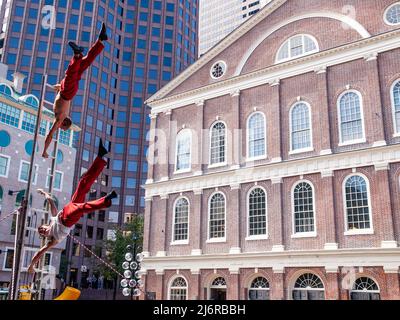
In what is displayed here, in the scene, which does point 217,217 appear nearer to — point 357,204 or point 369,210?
point 357,204

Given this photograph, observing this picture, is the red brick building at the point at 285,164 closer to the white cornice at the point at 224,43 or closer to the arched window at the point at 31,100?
the white cornice at the point at 224,43

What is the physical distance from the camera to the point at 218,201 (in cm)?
2723

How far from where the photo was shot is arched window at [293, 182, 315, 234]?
23.4 metres

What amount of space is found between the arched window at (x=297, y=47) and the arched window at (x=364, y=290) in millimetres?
12855

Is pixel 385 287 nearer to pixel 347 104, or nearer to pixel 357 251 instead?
pixel 357 251

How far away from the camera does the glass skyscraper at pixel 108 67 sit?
70625 millimetres

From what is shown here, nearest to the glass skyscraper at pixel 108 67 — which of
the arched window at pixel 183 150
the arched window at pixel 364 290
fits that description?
the arched window at pixel 183 150

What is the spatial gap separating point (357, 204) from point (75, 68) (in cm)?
1803

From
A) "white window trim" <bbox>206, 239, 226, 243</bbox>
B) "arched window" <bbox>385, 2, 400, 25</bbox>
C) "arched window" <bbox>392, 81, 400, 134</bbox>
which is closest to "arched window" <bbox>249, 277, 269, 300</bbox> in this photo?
"white window trim" <bbox>206, 239, 226, 243</bbox>

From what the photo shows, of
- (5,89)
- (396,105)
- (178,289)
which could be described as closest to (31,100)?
(5,89)

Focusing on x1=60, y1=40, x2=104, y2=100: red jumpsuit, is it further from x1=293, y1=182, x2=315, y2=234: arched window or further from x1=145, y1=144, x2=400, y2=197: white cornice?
x1=293, y1=182, x2=315, y2=234: arched window

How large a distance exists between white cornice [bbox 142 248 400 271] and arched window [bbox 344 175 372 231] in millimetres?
1294

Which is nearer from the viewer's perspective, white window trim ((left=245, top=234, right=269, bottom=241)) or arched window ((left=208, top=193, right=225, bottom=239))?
white window trim ((left=245, top=234, right=269, bottom=241))
